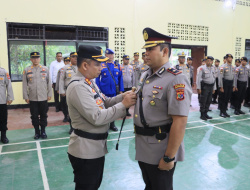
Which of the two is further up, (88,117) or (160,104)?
(160,104)

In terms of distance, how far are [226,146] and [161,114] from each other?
3166 millimetres

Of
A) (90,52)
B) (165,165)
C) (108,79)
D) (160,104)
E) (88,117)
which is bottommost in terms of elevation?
(165,165)

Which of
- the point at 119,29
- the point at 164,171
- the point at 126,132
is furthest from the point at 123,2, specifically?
the point at 164,171

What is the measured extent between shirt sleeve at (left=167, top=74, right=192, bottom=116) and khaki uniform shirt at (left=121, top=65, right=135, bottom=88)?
5.81 metres

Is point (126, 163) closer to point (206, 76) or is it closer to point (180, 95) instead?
point (180, 95)

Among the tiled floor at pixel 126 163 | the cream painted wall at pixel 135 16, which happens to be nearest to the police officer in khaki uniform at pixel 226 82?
the tiled floor at pixel 126 163

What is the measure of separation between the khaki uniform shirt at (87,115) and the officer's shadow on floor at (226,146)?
7.77ft

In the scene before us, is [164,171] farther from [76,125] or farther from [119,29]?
[119,29]

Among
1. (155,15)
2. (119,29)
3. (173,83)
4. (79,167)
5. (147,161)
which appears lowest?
(79,167)

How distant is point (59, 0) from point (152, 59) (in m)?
7.39

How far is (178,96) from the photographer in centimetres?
149

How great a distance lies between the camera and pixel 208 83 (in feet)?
20.2

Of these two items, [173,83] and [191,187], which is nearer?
[173,83]

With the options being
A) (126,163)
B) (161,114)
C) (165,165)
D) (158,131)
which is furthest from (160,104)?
(126,163)
